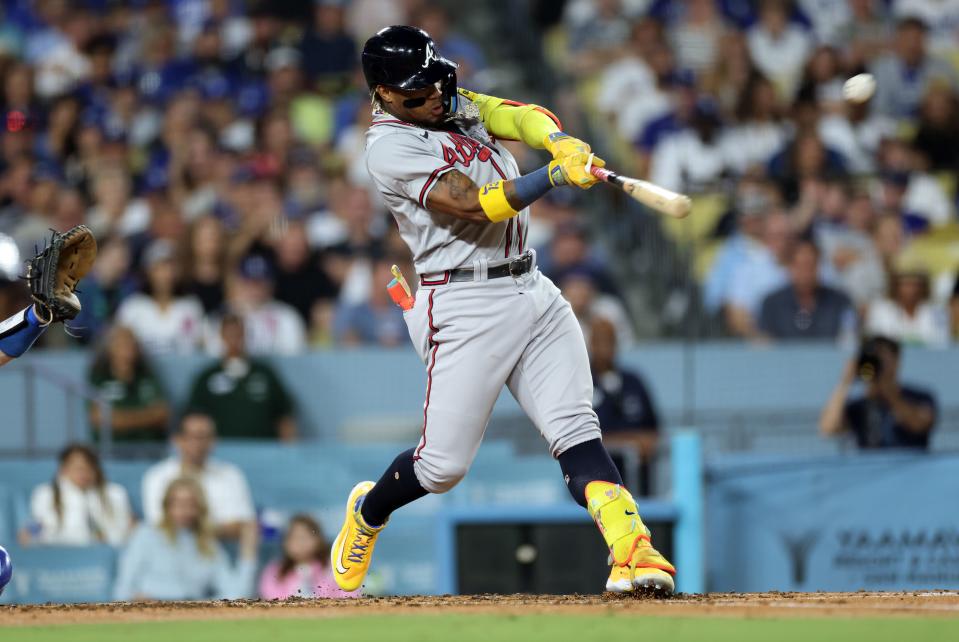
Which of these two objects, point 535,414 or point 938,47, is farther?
point 938,47

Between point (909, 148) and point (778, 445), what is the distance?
3.44 meters

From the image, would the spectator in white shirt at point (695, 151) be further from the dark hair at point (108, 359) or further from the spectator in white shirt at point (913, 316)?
the dark hair at point (108, 359)

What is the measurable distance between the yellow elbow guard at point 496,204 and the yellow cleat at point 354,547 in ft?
4.96

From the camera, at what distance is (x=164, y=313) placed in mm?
10266

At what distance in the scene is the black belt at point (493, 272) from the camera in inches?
210

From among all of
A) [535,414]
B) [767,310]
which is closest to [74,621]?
[535,414]

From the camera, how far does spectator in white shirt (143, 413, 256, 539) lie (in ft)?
28.8

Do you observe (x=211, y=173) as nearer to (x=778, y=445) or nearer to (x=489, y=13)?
(x=489, y=13)

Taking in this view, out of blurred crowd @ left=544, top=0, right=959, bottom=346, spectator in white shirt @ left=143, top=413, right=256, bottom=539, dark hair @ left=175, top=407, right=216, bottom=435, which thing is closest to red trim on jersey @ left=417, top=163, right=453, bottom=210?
spectator in white shirt @ left=143, top=413, right=256, bottom=539

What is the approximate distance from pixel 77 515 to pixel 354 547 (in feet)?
10.8

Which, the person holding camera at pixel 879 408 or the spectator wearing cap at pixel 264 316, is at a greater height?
the spectator wearing cap at pixel 264 316

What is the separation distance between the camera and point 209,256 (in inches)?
416

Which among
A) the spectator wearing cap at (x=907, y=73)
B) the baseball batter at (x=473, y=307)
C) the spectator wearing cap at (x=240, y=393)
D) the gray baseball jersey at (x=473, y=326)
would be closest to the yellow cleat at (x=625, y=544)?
the baseball batter at (x=473, y=307)

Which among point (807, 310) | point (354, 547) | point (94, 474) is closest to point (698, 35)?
point (807, 310)
